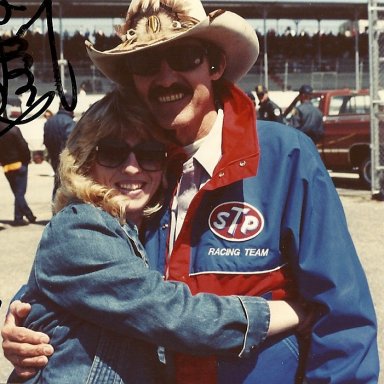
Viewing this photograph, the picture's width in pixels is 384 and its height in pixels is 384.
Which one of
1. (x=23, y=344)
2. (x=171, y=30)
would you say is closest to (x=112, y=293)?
(x=23, y=344)

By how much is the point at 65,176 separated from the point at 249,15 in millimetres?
36303

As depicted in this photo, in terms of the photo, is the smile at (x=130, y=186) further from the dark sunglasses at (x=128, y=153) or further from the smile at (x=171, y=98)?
the smile at (x=171, y=98)

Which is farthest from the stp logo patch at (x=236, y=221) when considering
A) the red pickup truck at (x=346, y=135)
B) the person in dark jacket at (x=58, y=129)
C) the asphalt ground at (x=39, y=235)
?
the red pickup truck at (x=346, y=135)

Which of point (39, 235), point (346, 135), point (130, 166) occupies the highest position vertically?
point (130, 166)

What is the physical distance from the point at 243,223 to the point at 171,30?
1.67ft

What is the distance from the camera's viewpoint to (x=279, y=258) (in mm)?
1789

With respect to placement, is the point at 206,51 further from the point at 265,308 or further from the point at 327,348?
the point at 327,348

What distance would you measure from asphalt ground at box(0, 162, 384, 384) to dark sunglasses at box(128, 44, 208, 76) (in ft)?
10.1

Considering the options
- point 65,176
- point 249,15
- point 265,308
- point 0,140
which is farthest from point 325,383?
point 249,15

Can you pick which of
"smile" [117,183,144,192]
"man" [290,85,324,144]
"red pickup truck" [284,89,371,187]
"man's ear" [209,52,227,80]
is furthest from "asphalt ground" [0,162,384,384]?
"smile" [117,183,144,192]

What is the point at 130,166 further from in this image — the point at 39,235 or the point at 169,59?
the point at 39,235

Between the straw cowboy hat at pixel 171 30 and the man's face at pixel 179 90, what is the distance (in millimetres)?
35

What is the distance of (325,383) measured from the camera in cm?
176

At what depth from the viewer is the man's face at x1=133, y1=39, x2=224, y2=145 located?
1881mm
